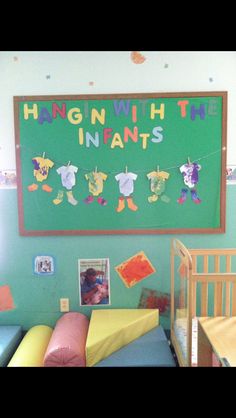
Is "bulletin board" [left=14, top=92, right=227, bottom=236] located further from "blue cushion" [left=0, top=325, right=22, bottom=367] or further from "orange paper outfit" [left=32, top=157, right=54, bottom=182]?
"blue cushion" [left=0, top=325, right=22, bottom=367]

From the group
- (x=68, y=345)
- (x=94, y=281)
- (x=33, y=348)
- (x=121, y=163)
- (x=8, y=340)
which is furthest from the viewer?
(x=94, y=281)

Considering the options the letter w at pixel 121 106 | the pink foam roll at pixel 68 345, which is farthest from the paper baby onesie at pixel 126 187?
the pink foam roll at pixel 68 345

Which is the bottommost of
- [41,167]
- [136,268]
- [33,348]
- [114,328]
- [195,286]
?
[33,348]

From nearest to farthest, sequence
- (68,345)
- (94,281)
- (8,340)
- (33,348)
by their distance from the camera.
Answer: (68,345), (33,348), (8,340), (94,281)

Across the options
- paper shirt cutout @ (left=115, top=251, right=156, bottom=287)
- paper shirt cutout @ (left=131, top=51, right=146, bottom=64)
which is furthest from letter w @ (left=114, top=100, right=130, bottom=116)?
paper shirt cutout @ (left=115, top=251, right=156, bottom=287)

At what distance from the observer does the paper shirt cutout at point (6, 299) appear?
261 cm

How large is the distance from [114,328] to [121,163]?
1.16 meters

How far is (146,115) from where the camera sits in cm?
244

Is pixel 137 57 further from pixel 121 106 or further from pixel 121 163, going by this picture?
pixel 121 163

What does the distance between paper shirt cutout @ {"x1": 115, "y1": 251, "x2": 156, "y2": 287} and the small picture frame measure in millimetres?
496

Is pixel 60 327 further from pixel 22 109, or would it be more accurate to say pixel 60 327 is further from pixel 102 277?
pixel 22 109

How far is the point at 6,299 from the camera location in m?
2.62

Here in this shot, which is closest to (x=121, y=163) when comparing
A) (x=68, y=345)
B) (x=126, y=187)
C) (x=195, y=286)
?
(x=126, y=187)

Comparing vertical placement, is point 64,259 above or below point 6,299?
above
